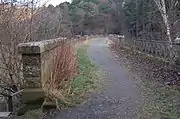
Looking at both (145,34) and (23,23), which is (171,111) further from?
(145,34)

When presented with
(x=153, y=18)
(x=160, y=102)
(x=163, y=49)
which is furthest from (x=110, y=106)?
(x=153, y=18)

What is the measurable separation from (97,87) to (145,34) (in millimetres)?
29786

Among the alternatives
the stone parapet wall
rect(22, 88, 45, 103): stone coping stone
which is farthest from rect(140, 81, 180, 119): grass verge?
the stone parapet wall

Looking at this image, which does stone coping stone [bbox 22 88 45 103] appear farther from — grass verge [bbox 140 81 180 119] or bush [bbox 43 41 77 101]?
grass verge [bbox 140 81 180 119]

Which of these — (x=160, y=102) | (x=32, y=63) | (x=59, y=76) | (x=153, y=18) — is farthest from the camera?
(x=153, y=18)

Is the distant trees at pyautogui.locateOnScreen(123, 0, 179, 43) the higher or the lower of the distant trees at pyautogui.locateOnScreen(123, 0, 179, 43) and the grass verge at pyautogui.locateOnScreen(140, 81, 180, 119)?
the higher

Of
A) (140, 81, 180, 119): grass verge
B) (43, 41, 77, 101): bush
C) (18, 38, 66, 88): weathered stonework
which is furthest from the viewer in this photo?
(43, 41, 77, 101): bush

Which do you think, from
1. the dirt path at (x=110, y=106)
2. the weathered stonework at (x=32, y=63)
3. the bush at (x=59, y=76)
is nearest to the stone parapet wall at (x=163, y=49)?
the dirt path at (x=110, y=106)

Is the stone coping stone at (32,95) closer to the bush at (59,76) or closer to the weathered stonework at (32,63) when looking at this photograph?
the weathered stonework at (32,63)

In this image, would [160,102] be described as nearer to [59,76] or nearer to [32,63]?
[59,76]

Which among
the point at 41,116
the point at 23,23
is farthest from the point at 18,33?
the point at 41,116

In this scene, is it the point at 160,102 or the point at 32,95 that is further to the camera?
the point at 160,102

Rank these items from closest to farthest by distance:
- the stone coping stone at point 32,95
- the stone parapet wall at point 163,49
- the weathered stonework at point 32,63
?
the weathered stonework at point 32,63, the stone coping stone at point 32,95, the stone parapet wall at point 163,49

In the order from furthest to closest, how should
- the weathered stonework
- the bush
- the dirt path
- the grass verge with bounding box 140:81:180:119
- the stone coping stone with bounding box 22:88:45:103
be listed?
the bush, the stone coping stone with bounding box 22:88:45:103, the weathered stonework, the dirt path, the grass verge with bounding box 140:81:180:119
